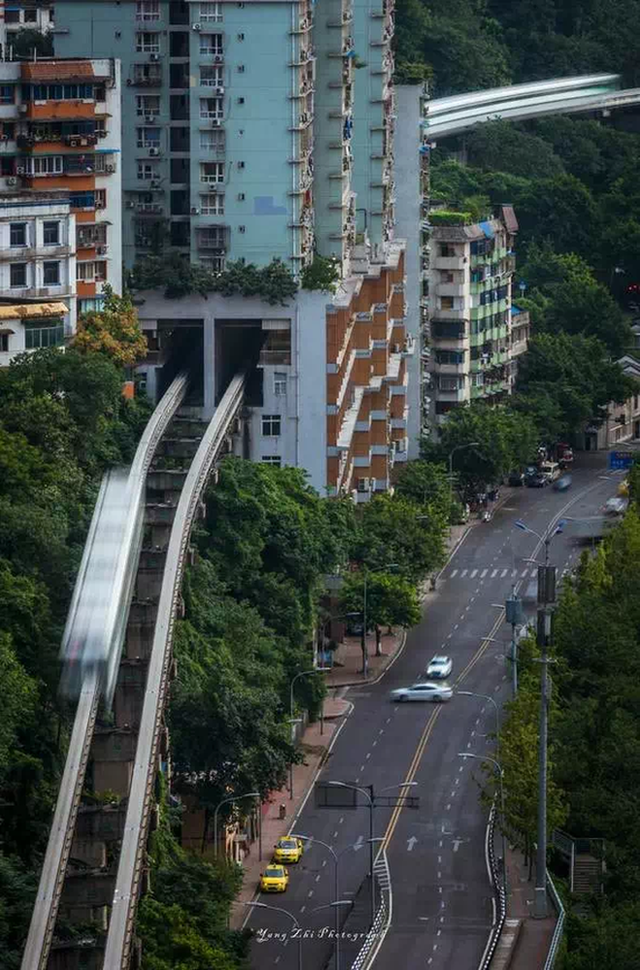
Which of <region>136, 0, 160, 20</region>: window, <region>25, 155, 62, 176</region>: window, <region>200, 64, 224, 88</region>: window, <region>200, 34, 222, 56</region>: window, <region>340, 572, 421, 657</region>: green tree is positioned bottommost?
<region>340, 572, 421, 657</region>: green tree

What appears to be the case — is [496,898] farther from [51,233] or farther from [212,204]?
[212,204]

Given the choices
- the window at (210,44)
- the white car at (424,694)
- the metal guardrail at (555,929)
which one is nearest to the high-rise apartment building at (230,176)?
the window at (210,44)

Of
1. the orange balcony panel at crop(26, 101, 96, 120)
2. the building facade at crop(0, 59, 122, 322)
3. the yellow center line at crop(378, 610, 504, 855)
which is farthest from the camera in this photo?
the orange balcony panel at crop(26, 101, 96, 120)

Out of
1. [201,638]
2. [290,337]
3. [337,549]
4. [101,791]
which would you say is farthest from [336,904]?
[290,337]

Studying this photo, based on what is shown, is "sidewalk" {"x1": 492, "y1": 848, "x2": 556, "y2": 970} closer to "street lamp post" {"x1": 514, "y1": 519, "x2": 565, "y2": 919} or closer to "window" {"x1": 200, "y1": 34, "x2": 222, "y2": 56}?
"street lamp post" {"x1": 514, "y1": 519, "x2": 565, "y2": 919}

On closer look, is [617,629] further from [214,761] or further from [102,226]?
[102,226]

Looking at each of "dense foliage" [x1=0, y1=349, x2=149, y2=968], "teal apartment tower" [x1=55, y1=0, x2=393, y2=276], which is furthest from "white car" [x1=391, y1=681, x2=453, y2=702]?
"teal apartment tower" [x1=55, y1=0, x2=393, y2=276]

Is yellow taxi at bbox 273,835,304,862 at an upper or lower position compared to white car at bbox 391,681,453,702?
lower
